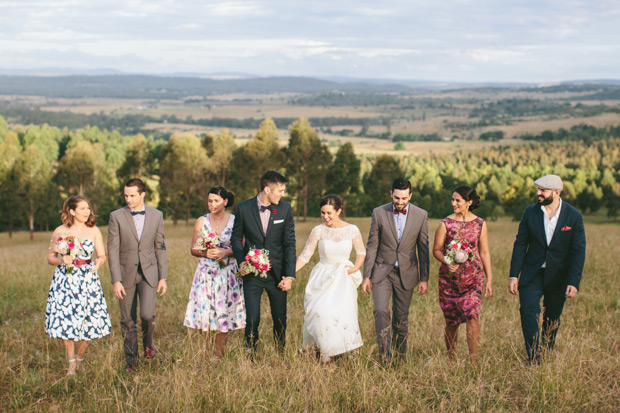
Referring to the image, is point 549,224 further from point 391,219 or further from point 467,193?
point 391,219

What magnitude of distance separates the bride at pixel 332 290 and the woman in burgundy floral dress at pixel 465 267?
1166 millimetres

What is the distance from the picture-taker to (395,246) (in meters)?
7.34

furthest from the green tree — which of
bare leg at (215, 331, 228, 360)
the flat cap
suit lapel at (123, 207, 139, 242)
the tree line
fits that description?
the flat cap

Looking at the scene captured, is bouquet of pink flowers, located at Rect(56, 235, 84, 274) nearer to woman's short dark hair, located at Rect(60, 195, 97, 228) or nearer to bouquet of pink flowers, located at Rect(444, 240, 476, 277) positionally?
woman's short dark hair, located at Rect(60, 195, 97, 228)

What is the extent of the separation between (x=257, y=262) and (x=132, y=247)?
1856 mm

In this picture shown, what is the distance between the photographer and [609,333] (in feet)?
29.1

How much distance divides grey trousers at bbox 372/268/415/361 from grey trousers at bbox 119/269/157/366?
3.19 metres

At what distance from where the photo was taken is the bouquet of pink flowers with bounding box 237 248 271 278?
7004 mm

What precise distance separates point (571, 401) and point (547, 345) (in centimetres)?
143

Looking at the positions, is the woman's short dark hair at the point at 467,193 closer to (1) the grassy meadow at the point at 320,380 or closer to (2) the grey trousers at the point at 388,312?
(2) the grey trousers at the point at 388,312

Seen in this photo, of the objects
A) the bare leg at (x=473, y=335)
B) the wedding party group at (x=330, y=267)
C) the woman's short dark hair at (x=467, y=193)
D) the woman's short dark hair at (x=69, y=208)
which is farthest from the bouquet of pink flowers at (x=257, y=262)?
the bare leg at (x=473, y=335)

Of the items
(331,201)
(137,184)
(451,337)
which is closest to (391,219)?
(331,201)

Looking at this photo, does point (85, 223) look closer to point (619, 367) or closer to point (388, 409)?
point (388, 409)

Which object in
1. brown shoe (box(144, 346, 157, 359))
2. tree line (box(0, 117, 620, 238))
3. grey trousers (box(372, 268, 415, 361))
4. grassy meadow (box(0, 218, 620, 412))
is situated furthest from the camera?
tree line (box(0, 117, 620, 238))
